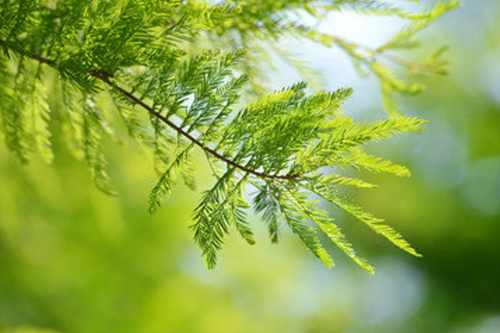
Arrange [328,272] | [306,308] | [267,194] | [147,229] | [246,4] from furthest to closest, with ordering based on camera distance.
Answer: [328,272] < [306,308] < [147,229] < [246,4] < [267,194]

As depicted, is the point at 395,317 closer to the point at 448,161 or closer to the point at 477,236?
the point at 477,236

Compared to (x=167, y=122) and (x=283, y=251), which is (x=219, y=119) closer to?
(x=167, y=122)

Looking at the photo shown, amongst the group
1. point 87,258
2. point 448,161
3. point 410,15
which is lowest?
Result: point 410,15

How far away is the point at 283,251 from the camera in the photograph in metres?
5.09

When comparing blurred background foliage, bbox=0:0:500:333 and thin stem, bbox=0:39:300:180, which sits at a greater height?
blurred background foliage, bbox=0:0:500:333

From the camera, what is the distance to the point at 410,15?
79cm

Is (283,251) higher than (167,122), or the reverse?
(283,251)

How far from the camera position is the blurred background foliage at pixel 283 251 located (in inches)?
106

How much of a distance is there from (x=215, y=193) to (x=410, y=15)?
1.47 feet

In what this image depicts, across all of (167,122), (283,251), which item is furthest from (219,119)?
(283,251)

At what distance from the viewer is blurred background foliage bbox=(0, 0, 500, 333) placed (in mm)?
2695

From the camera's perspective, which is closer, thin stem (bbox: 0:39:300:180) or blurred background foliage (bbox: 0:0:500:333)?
thin stem (bbox: 0:39:300:180)

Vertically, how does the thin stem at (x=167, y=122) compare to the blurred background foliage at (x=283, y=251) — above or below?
below

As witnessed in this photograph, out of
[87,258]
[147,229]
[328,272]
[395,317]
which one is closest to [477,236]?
[395,317]
